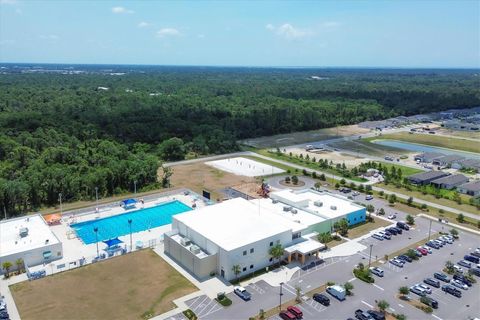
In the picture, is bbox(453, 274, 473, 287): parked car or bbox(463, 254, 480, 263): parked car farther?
bbox(463, 254, 480, 263): parked car

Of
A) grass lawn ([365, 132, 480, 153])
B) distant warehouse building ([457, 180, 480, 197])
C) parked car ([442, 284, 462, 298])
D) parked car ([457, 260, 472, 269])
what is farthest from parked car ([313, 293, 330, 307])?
grass lawn ([365, 132, 480, 153])

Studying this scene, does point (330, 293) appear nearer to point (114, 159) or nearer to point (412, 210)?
point (412, 210)

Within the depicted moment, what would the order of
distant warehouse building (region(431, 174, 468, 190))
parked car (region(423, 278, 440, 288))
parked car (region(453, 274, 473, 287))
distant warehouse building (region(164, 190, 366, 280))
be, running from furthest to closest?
distant warehouse building (region(431, 174, 468, 190)) < distant warehouse building (region(164, 190, 366, 280)) < parked car (region(453, 274, 473, 287)) < parked car (region(423, 278, 440, 288))

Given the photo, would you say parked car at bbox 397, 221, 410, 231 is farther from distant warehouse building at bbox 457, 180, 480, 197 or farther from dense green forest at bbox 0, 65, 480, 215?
dense green forest at bbox 0, 65, 480, 215

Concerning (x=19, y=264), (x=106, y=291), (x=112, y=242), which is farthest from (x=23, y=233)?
(x=106, y=291)

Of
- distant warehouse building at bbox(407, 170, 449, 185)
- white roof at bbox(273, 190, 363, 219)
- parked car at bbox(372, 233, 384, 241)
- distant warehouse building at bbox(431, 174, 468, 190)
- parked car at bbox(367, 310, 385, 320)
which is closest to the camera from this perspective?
parked car at bbox(367, 310, 385, 320)

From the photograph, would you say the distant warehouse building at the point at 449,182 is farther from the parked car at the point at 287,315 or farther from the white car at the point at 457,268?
the parked car at the point at 287,315
